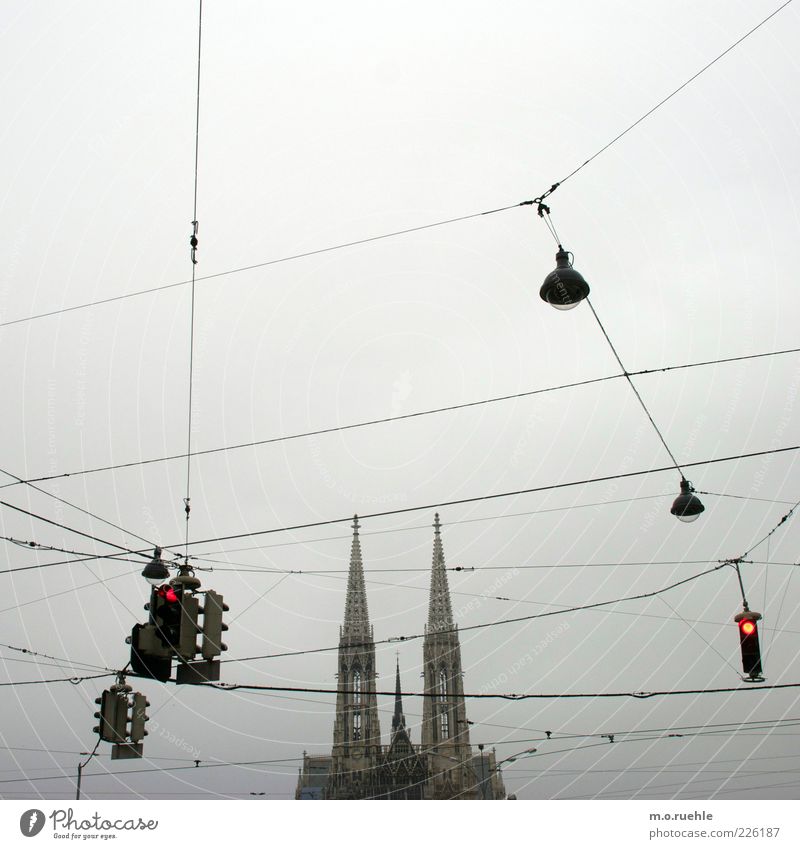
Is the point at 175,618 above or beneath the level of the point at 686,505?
beneath

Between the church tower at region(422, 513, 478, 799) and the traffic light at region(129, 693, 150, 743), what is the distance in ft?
153

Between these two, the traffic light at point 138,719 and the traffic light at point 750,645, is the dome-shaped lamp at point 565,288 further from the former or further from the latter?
the traffic light at point 138,719

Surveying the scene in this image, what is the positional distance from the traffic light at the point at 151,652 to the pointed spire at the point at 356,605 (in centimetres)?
5486

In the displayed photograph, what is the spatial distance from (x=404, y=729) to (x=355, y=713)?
878cm

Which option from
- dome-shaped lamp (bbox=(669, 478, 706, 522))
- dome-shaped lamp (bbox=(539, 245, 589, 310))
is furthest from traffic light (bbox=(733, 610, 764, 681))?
dome-shaped lamp (bbox=(539, 245, 589, 310))

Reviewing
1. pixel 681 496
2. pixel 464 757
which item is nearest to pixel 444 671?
pixel 464 757

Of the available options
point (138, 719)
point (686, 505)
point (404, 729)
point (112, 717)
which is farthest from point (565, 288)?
point (404, 729)

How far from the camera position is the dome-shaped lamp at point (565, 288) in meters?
7.73

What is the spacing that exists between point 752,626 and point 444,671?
52.7 meters

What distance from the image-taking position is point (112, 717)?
901cm

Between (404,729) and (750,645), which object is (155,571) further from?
(404,729)

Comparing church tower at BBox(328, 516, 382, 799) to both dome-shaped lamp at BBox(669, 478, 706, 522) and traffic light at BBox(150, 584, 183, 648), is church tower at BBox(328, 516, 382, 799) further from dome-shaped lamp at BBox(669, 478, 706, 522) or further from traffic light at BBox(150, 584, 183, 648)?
traffic light at BBox(150, 584, 183, 648)

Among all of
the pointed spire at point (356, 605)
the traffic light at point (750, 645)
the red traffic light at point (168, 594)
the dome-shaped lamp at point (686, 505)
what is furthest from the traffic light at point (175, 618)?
the pointed spire at point (356, 605)
